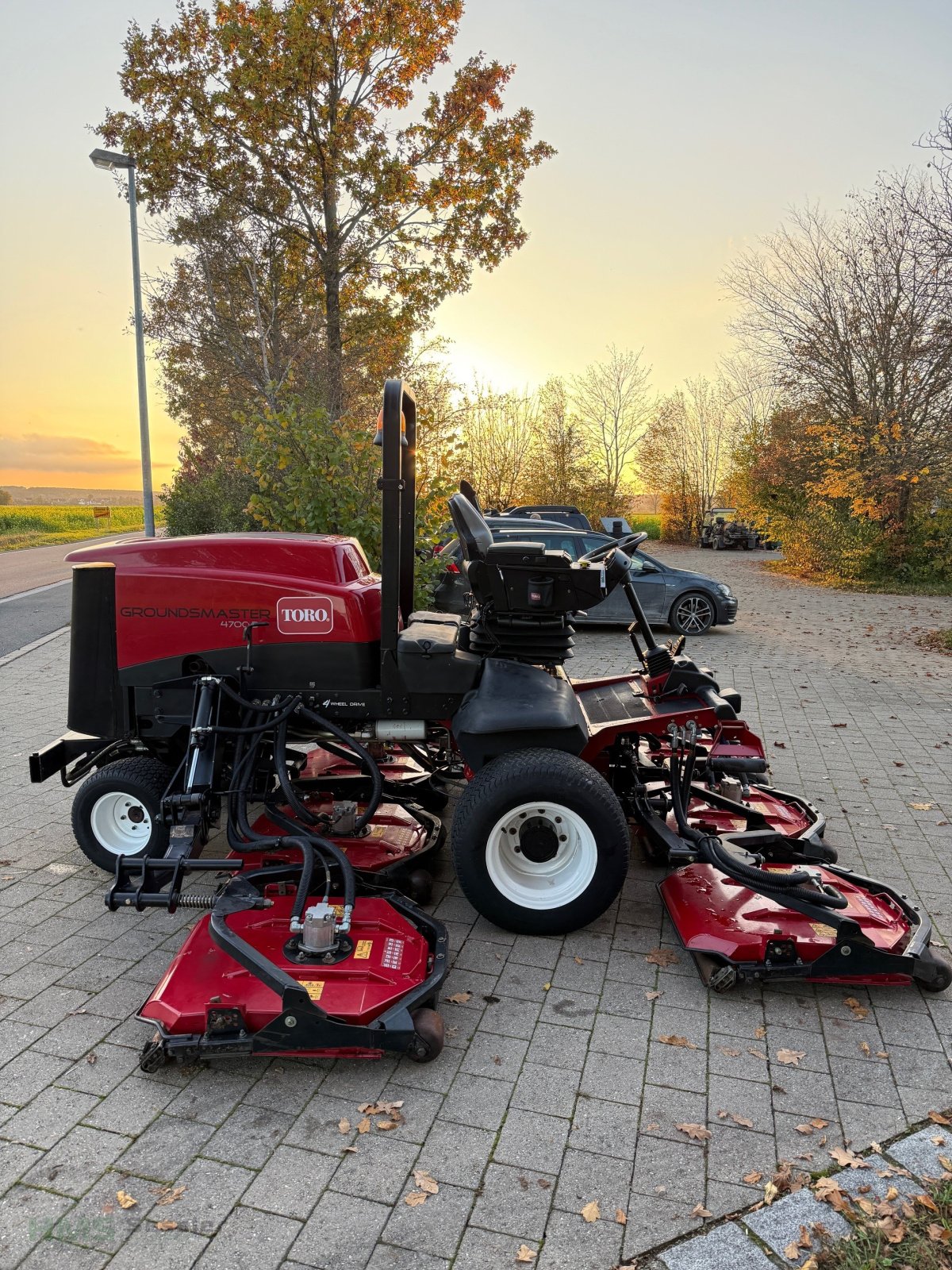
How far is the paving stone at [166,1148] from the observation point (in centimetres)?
250

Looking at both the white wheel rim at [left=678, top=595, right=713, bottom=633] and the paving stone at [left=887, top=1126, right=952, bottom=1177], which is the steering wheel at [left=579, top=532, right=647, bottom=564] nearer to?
the paving stone at [left=887, top=1126, right=952, bottom=1177]

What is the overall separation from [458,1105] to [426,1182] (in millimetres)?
343

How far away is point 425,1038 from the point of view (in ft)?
9.45

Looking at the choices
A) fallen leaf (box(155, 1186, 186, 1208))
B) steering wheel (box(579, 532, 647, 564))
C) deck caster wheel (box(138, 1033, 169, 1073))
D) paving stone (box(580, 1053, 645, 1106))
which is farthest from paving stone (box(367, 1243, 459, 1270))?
steering wheel (box(579, 532, 647, 564))

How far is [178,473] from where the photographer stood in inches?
884

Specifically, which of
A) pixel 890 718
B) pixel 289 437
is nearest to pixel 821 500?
pixel 890 718

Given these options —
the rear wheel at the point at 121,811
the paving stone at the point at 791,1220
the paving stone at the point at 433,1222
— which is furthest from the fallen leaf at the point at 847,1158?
the rear wheel at the point at 121,811

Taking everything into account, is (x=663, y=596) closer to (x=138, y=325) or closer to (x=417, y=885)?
(x=417, y=885)

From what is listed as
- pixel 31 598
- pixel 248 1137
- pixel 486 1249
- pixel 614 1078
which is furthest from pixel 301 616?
pixel 31 598

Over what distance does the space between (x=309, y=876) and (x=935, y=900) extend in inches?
121

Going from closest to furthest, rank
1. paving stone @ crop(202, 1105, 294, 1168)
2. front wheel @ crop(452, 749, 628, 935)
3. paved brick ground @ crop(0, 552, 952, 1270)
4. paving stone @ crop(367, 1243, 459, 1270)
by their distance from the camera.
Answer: paving stone @ crop(367, 1243, 459, 1270)
paved brick ground @ crop(0, 552, 952, 1270)
paving stone @ crop(202, 1105, 294, 1168)
front wheel @ crop(452, 749, 628, 935)

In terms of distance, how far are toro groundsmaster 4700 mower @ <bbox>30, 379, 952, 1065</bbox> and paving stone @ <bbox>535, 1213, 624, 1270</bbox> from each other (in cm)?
72

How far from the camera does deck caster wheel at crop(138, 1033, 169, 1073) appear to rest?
2836mm

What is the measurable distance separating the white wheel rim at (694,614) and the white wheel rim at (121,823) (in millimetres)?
9323
